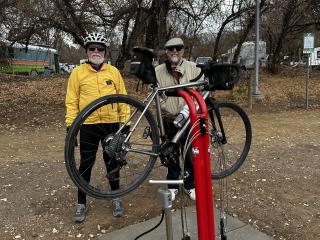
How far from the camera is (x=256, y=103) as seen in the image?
37.9ft

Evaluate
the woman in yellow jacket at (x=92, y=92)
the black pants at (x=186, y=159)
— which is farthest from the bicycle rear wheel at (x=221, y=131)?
the woman in yellow jacket at (x=92, y=92)

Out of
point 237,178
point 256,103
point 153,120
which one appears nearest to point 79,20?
point 256,103

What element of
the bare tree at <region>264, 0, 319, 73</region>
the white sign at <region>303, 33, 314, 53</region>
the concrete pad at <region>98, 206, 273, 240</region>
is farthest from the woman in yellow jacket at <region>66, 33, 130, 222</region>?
the bare tree at <region>264, 0, 319, 73</region>

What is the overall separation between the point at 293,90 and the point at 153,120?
12.5m

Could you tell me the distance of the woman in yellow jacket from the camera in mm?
3527

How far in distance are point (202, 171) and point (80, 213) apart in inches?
73.5

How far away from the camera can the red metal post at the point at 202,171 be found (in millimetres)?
2504

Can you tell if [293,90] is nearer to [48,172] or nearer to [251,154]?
[251,154]

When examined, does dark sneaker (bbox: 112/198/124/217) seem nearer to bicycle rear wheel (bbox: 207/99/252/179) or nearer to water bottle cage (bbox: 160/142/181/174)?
bicycle rear wheel (bbox: 207/99/252/179)

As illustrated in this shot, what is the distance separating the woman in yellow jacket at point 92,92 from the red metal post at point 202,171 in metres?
1.12

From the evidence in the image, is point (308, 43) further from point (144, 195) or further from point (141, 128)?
point (141, 128)

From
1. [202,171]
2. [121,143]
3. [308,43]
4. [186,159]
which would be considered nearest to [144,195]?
[186,159]

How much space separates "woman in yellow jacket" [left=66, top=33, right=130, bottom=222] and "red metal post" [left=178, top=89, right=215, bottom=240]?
1120 mm

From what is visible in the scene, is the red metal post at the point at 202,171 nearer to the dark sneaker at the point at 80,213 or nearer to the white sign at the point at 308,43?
the dark sneaker at the point at 80,213
